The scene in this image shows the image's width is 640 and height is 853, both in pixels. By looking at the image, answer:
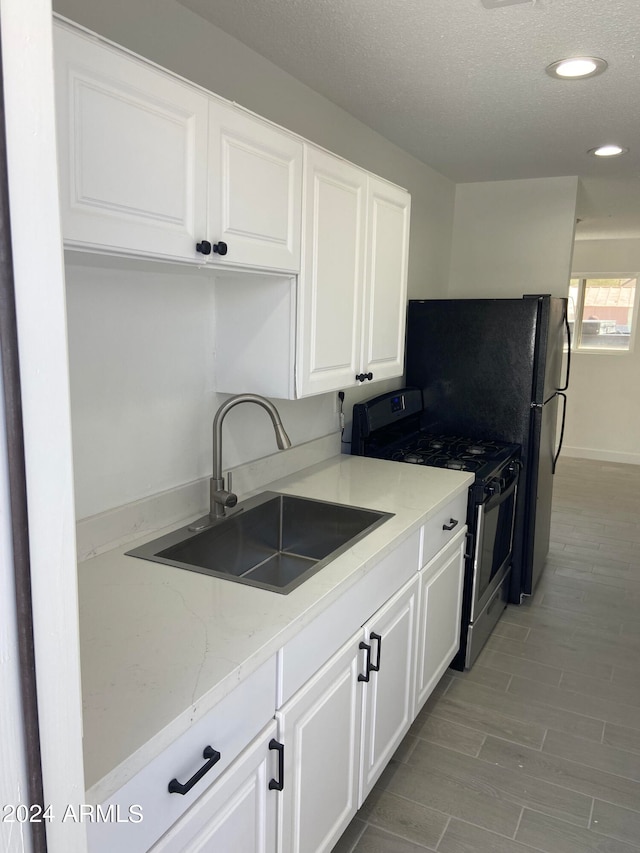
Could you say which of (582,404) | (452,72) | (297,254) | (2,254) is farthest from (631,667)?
(582,404)

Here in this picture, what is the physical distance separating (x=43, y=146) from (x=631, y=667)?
10.4 feet

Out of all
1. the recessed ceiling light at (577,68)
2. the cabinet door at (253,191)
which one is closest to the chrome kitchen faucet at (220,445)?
the cabinet door at (253,191)

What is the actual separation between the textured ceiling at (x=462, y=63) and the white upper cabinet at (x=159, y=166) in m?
0.46

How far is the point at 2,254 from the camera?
52 cm

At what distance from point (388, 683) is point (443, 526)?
609mm

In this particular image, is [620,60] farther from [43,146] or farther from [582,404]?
[582,404]

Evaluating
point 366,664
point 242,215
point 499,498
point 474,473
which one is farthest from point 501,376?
point 242,215

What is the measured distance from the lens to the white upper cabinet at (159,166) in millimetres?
1150

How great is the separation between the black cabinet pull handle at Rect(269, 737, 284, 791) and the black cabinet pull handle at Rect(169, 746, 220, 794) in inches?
8.3

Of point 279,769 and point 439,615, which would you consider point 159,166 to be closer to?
point 279,769

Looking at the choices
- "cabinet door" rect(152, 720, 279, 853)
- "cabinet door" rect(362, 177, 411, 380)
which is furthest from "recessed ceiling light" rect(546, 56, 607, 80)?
"cabinet door" rect(152, 720, 279, 853)

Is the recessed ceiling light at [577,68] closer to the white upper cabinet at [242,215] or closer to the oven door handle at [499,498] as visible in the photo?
the white upper cabinet at [242,215]

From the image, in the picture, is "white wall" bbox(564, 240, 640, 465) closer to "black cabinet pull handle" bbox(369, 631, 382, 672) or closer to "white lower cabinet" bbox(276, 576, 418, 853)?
"white lower cabinet" bbox(276, 576, 418, 853)

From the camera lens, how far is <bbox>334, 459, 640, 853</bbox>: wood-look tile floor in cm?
194
